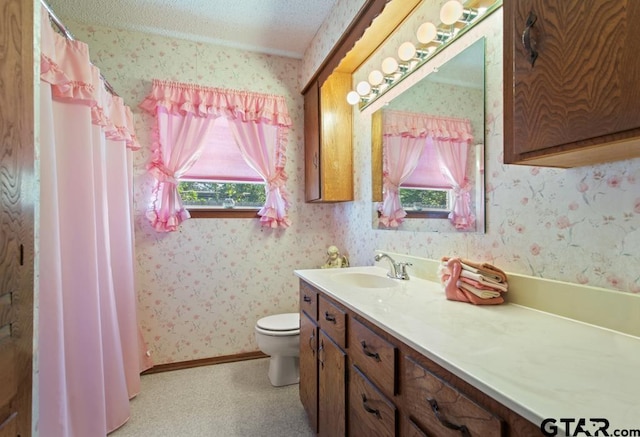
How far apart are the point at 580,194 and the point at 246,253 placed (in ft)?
7.57

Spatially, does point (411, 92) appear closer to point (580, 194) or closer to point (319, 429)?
point (580, 194)

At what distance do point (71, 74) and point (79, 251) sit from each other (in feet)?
2.75

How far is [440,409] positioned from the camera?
0.74 m

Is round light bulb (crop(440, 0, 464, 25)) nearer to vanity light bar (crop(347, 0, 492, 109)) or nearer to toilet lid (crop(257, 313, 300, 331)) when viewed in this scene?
vanity light bar (crop(347, 0, 492, 109))

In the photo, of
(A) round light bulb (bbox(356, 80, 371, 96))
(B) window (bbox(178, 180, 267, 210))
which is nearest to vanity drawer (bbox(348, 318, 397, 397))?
(A) round light bulb (bbox(356, 80, 371, 96))

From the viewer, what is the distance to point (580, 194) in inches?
38.2

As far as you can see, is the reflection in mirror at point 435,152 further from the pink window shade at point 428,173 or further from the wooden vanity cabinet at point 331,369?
the wooden vanity cabinet at point 331,369

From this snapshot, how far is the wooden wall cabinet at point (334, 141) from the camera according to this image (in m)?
2.43

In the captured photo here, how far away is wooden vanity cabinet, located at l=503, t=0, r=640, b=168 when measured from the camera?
2.01 ft

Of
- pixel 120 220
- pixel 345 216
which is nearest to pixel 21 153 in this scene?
pixel 120 220

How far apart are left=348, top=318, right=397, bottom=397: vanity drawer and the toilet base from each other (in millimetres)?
1207

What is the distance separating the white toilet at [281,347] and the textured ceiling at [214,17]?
2.28 metres

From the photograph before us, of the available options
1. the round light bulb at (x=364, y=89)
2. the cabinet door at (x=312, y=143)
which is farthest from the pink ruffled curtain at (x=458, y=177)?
the cabinet door at (x=312, y=143)

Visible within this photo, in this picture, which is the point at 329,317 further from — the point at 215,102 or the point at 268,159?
the point at 215,102
